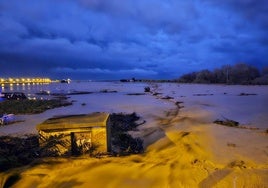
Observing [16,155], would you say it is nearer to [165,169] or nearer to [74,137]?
[74,137]

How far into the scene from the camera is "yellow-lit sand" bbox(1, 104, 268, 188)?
18.1ft

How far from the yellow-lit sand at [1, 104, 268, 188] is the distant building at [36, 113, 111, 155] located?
0.54 metres

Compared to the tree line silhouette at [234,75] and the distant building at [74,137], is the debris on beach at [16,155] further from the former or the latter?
the tree line silhouette at [234,75]

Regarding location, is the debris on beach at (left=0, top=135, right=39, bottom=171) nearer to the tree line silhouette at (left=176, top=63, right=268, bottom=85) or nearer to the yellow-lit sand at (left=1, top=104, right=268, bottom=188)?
the yellow-lit sand at (left=1, top=104, right=268, bottom=188)

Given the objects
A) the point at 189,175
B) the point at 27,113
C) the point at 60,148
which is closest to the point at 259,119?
the point at 189,175

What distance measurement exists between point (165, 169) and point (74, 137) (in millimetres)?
2502

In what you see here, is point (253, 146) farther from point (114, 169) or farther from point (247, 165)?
point (114, 169)

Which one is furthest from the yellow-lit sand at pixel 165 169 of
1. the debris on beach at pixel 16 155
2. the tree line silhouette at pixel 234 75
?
the tree line silhouette at pixel 234 75

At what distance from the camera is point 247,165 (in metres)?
6.65

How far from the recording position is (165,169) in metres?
6.24

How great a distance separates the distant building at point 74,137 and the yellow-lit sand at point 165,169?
1.76 ft

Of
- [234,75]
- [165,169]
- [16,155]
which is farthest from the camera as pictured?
[234,75]

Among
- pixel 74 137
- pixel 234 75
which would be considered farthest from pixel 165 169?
pixel 234 75

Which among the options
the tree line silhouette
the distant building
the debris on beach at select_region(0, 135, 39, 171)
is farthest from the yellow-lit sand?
the tree line silhouette
